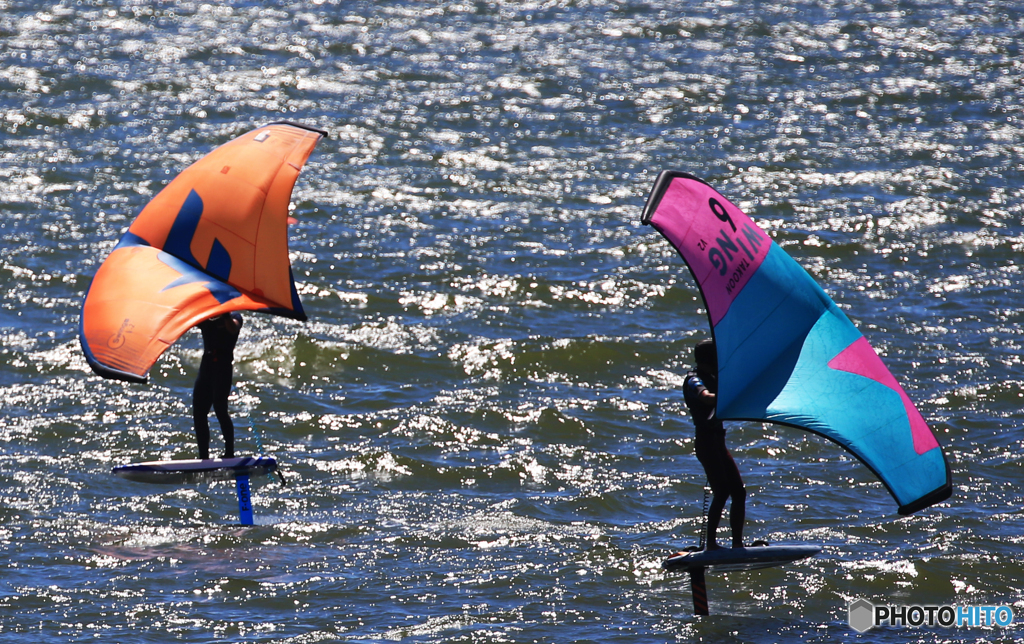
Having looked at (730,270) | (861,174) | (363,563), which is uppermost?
(730,270)

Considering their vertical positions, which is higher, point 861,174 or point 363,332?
point 861,174

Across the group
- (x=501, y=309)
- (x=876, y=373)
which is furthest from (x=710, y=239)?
(x=501, y=309)

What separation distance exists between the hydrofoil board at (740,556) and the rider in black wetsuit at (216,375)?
5.25 meters

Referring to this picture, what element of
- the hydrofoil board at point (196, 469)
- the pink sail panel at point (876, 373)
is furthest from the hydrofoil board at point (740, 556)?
the hydrofoil board at point (196, 469)

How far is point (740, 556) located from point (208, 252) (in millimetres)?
6397

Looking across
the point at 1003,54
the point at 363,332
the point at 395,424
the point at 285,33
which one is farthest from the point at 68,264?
the point at 1003,54

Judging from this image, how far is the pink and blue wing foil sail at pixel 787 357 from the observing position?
10234 millimetres

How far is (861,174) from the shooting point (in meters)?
26.6

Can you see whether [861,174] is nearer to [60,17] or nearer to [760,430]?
[760,430]

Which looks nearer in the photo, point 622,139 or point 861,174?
point 861,174

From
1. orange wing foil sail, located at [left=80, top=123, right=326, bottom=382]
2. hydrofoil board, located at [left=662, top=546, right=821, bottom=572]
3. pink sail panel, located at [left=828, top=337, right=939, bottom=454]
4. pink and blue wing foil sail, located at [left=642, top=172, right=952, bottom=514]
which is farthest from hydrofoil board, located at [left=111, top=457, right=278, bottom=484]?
pink sail panel, located at [left=828, top=337, right=939, bottom=454]

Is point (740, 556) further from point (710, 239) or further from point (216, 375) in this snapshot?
point (216, 375)

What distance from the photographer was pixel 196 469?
12.9 meters

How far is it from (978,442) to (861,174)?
1143 cm
